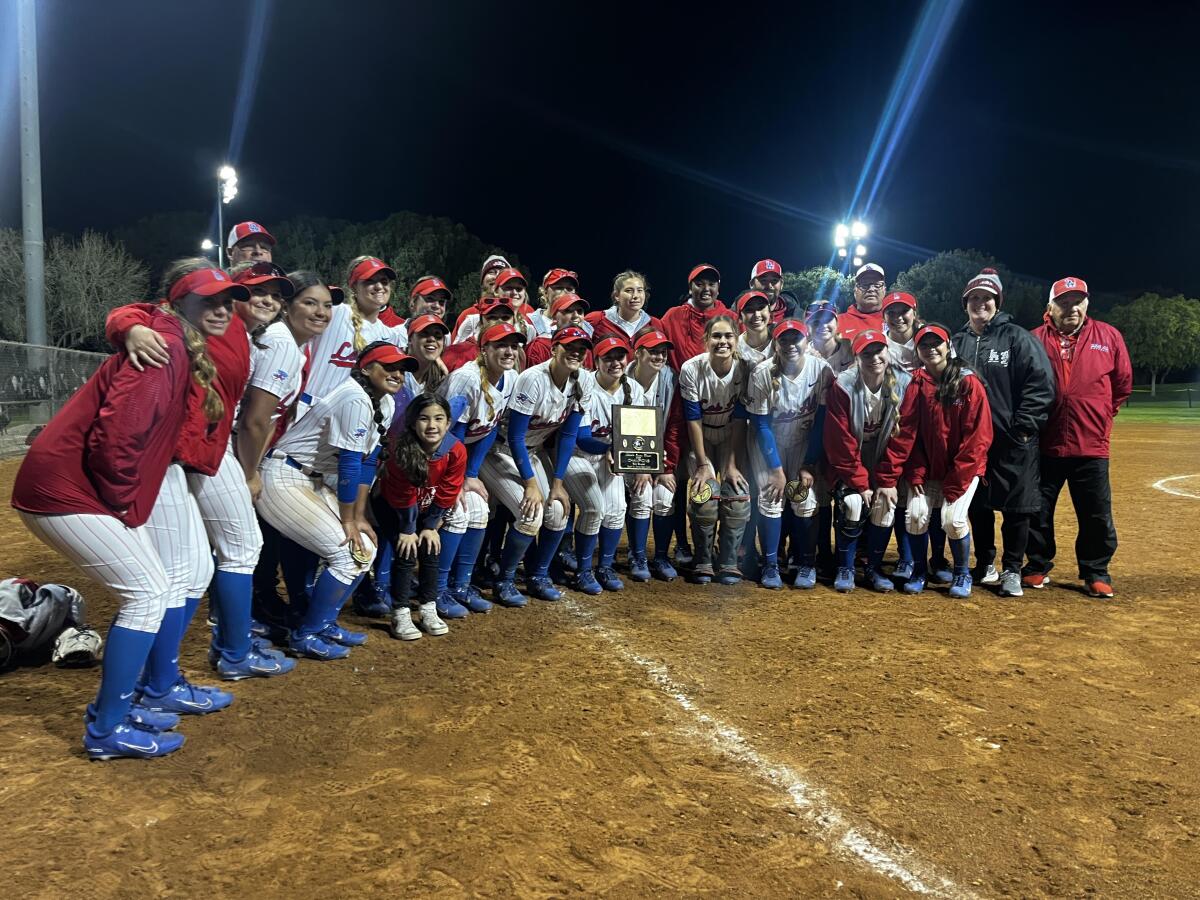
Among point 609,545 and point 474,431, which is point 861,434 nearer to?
point 609,545

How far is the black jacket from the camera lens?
5.02 metres

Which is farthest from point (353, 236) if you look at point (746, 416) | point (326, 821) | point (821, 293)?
point (326, 821)

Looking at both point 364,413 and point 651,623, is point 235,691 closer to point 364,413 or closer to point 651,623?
point 364,413

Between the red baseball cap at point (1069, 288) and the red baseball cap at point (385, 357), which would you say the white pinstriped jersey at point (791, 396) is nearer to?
the red baseball cap at point (1069, 288)

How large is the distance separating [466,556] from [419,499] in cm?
67

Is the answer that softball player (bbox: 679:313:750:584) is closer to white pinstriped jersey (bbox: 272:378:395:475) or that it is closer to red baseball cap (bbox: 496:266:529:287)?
red baseball cap (bbox: 496:266:529:287)

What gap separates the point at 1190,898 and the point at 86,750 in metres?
3.56

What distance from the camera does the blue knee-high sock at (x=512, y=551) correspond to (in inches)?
186

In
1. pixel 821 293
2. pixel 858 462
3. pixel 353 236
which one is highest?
pixel 353 236

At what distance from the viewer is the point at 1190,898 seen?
2018mm

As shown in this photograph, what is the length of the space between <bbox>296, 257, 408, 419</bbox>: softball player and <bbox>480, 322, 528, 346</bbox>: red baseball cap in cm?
65

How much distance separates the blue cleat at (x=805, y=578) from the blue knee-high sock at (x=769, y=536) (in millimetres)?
185

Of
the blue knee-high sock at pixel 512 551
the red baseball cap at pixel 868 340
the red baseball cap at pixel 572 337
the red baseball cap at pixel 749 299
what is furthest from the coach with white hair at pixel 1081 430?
the blue knee-high sock at pixel 512 551

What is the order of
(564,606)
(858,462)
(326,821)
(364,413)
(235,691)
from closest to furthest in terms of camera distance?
(326,821) < (235,691) < (364,413) < (564,606) < (858,462)
